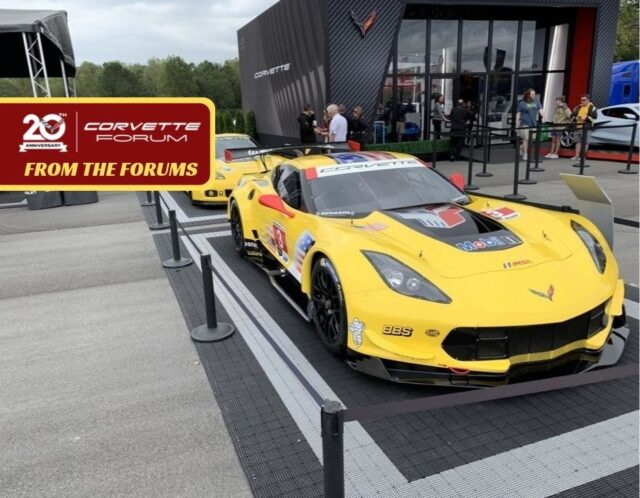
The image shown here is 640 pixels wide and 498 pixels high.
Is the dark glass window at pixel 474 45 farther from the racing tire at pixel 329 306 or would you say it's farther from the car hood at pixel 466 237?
the racing tire at pixel 329 306

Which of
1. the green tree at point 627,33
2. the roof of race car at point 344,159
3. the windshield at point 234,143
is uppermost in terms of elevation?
the green tree at point 627,33

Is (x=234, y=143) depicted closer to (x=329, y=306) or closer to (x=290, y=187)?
(x=290, y=187)

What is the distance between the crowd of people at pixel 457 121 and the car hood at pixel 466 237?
22.8 ft

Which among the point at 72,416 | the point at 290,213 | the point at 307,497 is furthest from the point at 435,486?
the point at 290,213

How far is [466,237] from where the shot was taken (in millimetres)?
3713

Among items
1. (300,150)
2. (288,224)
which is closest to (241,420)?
(288,224)

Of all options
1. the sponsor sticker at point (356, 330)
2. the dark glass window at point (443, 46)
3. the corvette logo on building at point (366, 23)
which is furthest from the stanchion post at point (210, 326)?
the dark glass window at point (443, 46)

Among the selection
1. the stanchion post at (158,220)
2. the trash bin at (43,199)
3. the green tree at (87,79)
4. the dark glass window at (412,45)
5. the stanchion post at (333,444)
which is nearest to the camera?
the stanchion post at (333,444)

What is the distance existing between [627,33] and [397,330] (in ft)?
151

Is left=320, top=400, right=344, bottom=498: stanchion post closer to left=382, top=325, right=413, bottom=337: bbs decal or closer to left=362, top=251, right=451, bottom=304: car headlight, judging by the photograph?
left=382, top=325, right=413, bottom=337: bbs decal

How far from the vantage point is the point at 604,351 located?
3.44 m

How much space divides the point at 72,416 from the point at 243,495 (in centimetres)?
146

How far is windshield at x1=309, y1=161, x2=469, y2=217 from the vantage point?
438 centimetres

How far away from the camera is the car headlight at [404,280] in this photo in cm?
311
